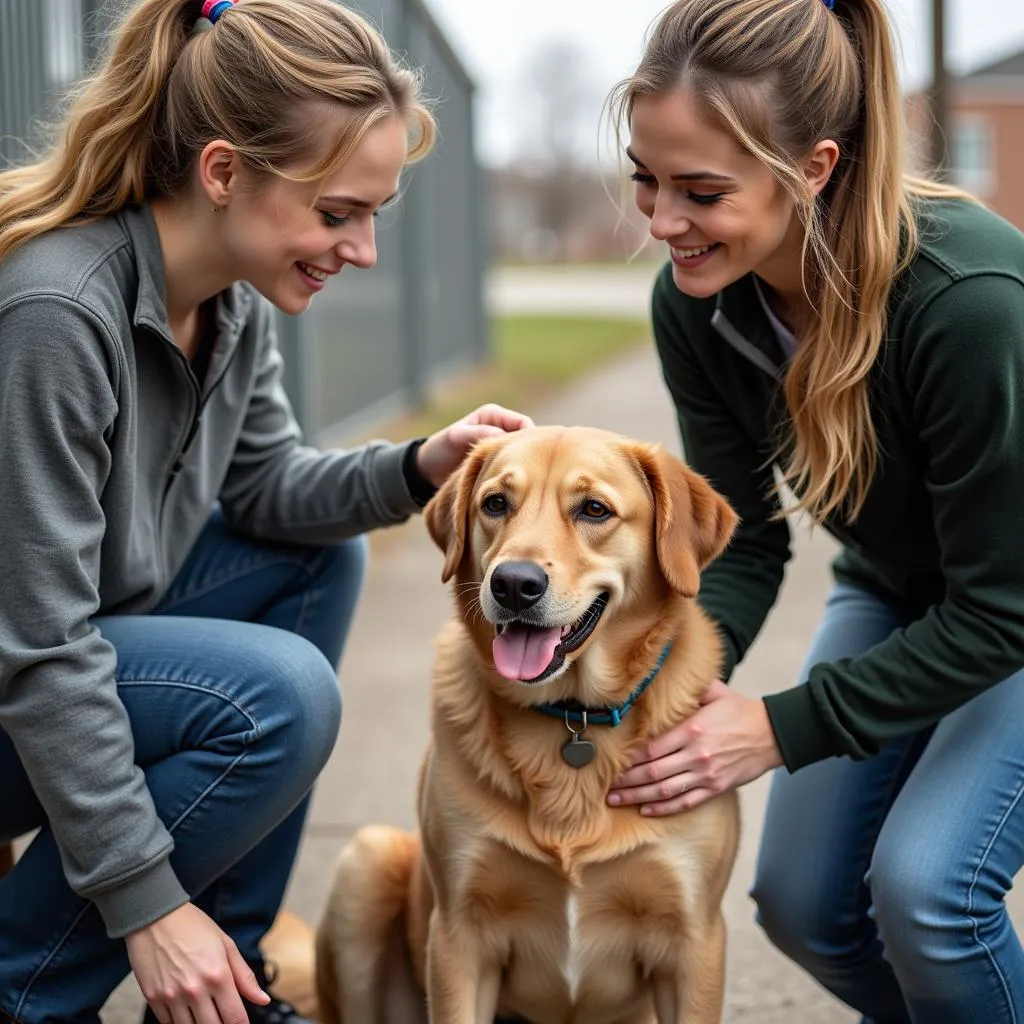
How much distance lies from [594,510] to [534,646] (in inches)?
11.6

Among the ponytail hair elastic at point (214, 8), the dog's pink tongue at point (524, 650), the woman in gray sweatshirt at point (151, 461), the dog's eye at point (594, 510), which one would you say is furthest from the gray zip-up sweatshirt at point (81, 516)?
the dog's eye at point (594, 510)

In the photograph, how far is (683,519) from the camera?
2.68 m

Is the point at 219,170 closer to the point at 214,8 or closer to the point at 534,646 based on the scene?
the point at 214,8

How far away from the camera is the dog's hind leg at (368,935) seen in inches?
116

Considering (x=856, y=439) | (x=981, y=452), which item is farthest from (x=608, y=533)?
(x=981, y=452)

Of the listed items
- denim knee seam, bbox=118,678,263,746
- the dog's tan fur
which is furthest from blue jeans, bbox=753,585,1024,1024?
denim knee seam, bbox=118,678,263,746

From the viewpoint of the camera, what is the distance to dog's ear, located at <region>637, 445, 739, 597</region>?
2.64 m

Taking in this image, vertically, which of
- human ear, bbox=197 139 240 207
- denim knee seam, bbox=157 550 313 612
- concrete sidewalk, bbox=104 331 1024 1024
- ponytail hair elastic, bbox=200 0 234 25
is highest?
ponytail hair elastic, bbox=200 0 234 25

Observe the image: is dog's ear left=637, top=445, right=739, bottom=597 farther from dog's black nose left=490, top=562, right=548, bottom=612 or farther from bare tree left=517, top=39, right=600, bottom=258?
bare tree left=517, top=39, right=600, bottom=258

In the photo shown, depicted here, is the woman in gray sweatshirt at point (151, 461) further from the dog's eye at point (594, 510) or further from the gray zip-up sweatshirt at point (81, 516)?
the dog's eye at point (594, 510)

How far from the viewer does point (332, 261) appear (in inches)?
106

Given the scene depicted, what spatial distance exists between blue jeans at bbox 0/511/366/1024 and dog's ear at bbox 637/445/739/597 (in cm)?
69

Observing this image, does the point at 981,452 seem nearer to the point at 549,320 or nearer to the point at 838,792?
the point at 838,792

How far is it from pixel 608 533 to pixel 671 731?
0.39 meters
